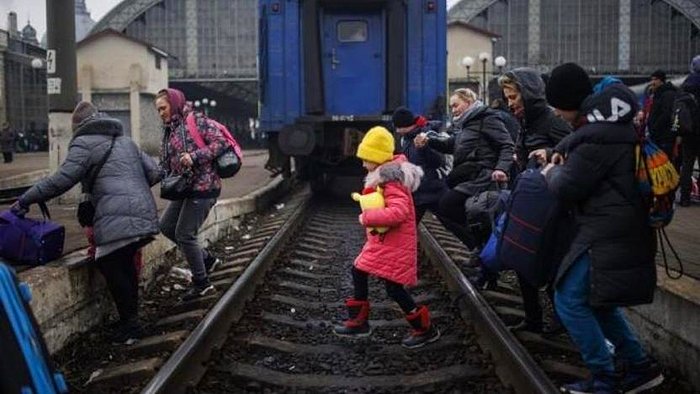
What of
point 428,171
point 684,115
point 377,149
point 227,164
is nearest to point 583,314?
point 377,149

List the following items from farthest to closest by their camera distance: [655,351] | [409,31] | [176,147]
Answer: [409,31] → [176,147] → [655,351]

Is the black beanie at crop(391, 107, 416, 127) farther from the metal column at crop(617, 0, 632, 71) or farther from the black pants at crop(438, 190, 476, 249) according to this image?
the metal column at crop(617, 0, 632, 71)

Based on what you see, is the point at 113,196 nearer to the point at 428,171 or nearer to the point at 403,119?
the point at 403,119

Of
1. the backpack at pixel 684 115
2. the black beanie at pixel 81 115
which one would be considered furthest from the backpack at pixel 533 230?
the backpack at pixel 684 115

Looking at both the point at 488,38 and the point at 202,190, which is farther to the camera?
the point at 488,38

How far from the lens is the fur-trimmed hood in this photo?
16.5 ft

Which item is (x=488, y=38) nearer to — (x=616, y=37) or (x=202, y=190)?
(x=616, y=37)

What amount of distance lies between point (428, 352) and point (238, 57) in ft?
176

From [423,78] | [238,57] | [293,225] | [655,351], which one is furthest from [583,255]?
[238,57]

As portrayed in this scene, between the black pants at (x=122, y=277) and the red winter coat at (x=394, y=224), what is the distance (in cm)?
156

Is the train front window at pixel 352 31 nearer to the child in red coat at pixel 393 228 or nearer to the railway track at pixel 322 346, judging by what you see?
the railway track at pixel 322 346

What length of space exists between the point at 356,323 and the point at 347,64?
8174 mm

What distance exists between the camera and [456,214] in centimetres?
674

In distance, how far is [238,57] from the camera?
5691cm
